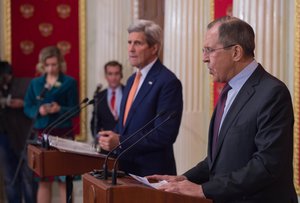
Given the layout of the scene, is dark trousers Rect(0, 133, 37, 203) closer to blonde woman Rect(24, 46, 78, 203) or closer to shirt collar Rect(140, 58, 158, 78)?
blonde woman Rect(24, 46, 78, 203)

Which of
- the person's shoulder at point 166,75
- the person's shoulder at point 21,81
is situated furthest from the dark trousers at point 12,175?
the person's shoulder at point 166,75

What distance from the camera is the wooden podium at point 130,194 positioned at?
7.73 feet

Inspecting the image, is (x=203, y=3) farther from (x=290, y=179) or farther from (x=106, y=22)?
(x=290, y=179)

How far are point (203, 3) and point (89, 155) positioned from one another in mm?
2725

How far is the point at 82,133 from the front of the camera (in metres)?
7.64

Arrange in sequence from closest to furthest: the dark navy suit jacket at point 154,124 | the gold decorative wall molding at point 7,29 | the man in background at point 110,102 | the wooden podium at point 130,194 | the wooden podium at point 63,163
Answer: the wooden podium at point 130,194 < the wooden podium at point 63,163 < the dark navy suit jacket at point 154,124 < the man in background at point 110,102 < the gold decorative wall molding at point 7,29

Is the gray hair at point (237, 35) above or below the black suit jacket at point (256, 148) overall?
above

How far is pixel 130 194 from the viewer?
2371 mm

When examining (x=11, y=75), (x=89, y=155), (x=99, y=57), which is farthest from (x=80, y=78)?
(x=89, y=155)

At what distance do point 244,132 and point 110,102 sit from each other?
382 centimetres

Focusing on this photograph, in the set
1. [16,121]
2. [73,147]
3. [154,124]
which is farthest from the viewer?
[16,121]

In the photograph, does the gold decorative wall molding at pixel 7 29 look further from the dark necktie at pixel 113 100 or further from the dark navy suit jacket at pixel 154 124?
the dark navy suit jacket at pixel 154 124

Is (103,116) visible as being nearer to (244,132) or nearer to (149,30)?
(149,30)

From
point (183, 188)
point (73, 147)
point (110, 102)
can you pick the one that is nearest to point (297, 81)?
point (73, 147)
